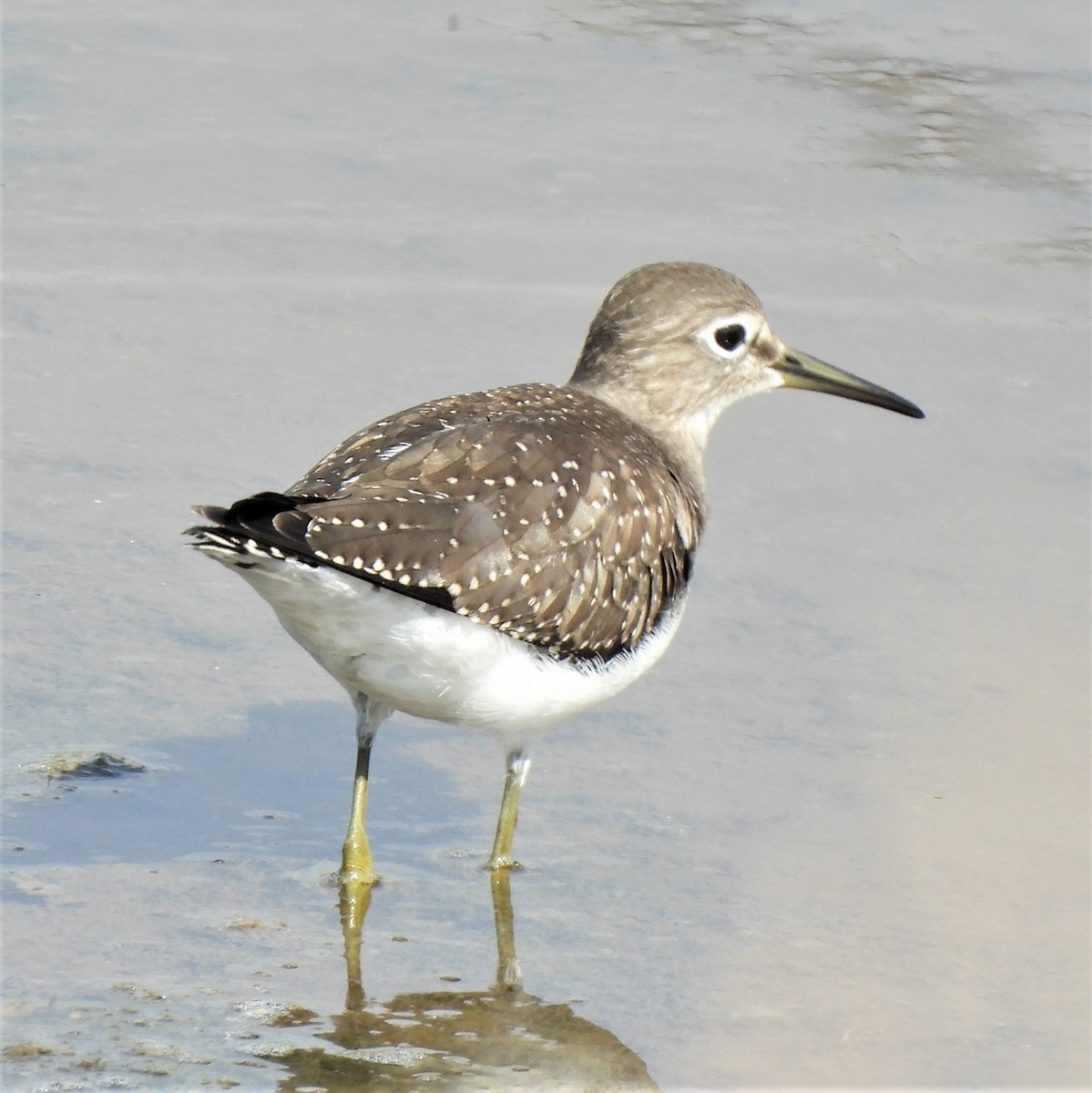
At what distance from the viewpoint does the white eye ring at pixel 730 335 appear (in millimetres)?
7281

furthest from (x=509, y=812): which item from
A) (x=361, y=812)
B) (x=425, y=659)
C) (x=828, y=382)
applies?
(x=828, y=382)

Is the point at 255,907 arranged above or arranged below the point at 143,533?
below

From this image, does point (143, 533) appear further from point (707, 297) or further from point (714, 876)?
point (714, 876)

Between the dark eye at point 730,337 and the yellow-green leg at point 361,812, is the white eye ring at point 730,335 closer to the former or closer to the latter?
the dark eye at point 730,337

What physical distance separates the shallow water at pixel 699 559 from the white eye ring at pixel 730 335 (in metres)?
1.11

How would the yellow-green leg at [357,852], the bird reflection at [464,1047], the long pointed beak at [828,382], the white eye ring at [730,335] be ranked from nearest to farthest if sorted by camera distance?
the bird reflection at [464,1047]
the yellow-green leg at [357,852]
the white eye ring at [730,335]
the long pointed beak at [828,382]

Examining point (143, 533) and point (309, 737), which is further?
point (143, 533)

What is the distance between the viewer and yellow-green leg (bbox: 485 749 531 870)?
6.25 m

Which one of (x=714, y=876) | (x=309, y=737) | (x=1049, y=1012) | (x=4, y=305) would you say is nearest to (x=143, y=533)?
(x=309, y=737)

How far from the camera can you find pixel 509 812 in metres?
6.27

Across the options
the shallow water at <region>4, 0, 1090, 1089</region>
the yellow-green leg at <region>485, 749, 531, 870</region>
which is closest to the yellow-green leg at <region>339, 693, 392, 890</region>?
the shallow water at <region>4, 0, 1090, 1089</region>

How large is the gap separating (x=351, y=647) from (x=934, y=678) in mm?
2715

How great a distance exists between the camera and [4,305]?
977 cm

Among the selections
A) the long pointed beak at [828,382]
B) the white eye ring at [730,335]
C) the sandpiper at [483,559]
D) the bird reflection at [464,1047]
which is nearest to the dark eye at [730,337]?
the white eye ring at [730,335]
